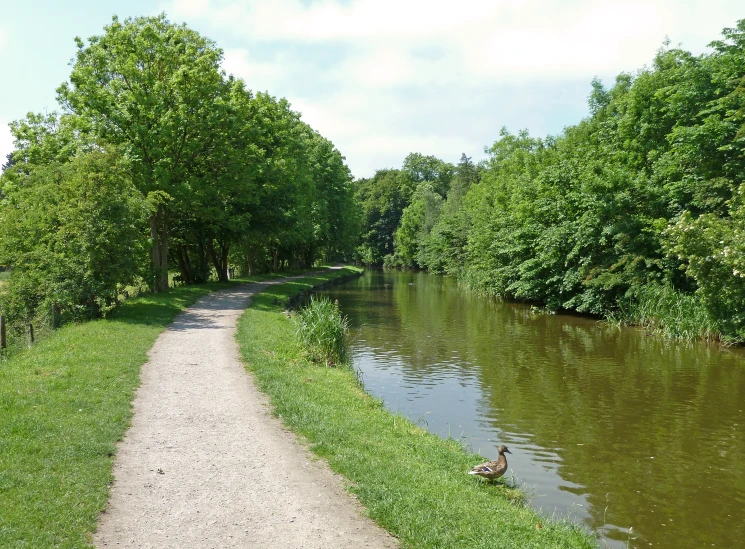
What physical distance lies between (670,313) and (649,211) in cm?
462

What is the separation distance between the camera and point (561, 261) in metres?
29.0

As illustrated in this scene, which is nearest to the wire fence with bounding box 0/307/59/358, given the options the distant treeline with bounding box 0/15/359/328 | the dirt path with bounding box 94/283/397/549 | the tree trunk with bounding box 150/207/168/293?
the distant treeline with bounding box 0/15/359/328

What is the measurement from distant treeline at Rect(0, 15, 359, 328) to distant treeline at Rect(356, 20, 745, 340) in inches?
559

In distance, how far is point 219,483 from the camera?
7219 millimetres

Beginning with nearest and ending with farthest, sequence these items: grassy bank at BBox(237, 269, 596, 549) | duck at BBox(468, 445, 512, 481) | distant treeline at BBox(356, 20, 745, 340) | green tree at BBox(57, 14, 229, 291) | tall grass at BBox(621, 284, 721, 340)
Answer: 1. grassy bank at BBox(237, 269, 596, 549)
2. duck at BBox(468, 445, 512, 481)
3. distant treeline at BBox(356, 20, 745, 340)
4. tall grass at BBox(621, 284, 721, 340)
5. green tree at BBox(57, 14, 229, 291)

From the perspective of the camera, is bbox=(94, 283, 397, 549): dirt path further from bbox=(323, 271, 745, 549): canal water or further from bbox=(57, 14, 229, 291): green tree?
bbox=(57, 14, 229, 291): green tree

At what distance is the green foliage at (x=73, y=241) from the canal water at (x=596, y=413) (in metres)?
8.19

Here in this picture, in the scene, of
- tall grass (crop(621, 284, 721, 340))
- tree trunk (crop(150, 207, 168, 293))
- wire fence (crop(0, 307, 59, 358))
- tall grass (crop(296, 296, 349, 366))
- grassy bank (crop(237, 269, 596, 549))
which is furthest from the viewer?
tree trunk (crop(150, 207, 168, 293))

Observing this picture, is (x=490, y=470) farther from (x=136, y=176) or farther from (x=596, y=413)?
(x=136, y=176)

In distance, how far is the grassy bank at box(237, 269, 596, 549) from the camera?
6.25 meters

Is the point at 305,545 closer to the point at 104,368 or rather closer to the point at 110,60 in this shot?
the point at 104,368

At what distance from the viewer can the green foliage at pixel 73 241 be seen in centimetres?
1877

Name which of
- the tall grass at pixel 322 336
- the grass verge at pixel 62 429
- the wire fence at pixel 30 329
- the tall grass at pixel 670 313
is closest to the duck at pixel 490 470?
the grass verge at pixel 62 429

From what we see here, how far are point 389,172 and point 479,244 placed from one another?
75.5 meters
